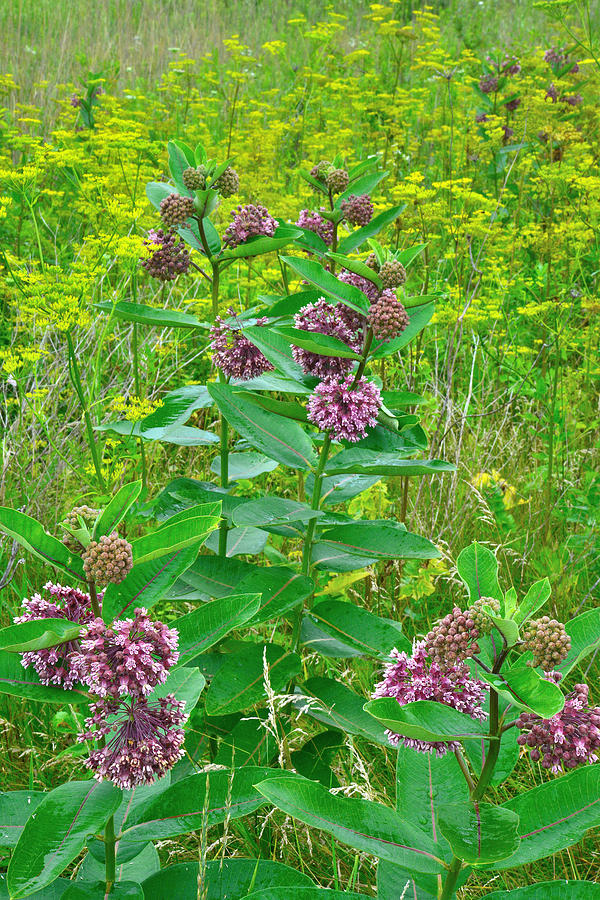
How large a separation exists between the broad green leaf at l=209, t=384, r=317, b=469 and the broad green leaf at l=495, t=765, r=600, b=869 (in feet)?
3.04

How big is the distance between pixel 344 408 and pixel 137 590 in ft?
2.19

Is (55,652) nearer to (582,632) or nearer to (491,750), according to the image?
(491,750)

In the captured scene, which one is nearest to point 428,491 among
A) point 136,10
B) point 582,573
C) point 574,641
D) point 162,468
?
point 582,573

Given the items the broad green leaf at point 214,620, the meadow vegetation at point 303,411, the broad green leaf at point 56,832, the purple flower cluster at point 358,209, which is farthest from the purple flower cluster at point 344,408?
the broad green leaf at point 56,832

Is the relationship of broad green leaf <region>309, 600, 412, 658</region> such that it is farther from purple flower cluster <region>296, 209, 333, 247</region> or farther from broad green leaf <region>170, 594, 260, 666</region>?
purple flower cluster <region>296, 209, 333, 247</region>

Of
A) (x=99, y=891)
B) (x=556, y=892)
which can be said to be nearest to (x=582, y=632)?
(x=556, y=892)

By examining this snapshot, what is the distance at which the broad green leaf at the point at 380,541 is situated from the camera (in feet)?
5.98

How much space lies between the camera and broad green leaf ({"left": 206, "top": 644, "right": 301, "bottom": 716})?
177 centimetres

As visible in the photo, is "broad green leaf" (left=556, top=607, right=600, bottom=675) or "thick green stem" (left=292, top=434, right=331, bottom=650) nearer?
"broad green leaf" (left=556, top=607, right=600, bottom=675)

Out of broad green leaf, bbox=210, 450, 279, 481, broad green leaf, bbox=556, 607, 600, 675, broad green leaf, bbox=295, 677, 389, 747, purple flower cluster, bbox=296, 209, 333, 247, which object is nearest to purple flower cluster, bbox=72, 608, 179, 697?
broad green leaf, bbox=556, 607, 600, 675

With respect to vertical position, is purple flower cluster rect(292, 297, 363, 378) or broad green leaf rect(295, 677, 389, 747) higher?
purple flower cluster rect(292, 297, 363, 378)

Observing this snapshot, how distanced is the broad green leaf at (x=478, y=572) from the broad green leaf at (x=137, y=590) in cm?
41

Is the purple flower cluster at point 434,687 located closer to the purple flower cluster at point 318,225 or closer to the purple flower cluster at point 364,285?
the purple flower cluster at point 364,285

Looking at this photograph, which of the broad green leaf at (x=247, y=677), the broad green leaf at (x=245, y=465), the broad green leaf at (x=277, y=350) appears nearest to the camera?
the broad green leaf at (x=247, y=677)
